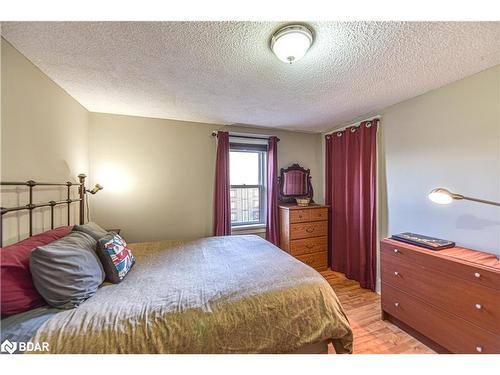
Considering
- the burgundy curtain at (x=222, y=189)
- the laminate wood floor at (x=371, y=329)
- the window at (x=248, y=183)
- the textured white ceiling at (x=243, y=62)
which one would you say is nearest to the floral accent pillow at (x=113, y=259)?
the textured white ceiling at (x=243, y=62)

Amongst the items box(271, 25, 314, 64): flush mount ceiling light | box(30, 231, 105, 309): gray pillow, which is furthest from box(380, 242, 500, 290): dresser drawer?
box(30, 231, 105, 309): gray pillow

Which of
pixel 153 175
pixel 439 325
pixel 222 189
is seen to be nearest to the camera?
pixel 439 325

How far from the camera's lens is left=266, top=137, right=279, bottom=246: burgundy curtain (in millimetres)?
3117

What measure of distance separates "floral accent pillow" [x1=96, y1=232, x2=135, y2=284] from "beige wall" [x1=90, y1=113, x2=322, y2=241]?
1207 millimetres

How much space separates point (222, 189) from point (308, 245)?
156cm

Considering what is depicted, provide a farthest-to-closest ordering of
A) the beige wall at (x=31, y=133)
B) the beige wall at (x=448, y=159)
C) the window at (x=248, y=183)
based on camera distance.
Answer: the window at (x=248, y=183)
the beige wall at (x=448, y=159)
the beige wall at (x=31, y=133)

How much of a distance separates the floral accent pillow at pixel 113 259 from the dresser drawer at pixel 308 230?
2.15 meters

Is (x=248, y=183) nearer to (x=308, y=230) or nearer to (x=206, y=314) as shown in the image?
(x=308, y=230)

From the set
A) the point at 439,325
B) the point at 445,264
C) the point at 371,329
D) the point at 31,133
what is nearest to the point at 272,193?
the point at 371,329

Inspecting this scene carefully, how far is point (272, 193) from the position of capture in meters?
3.15

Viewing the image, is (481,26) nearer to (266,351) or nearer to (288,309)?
(288,309)

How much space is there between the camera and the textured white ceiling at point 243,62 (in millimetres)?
1153

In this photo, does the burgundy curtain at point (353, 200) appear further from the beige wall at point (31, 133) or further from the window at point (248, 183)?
the beige wall at point (31, 133)
